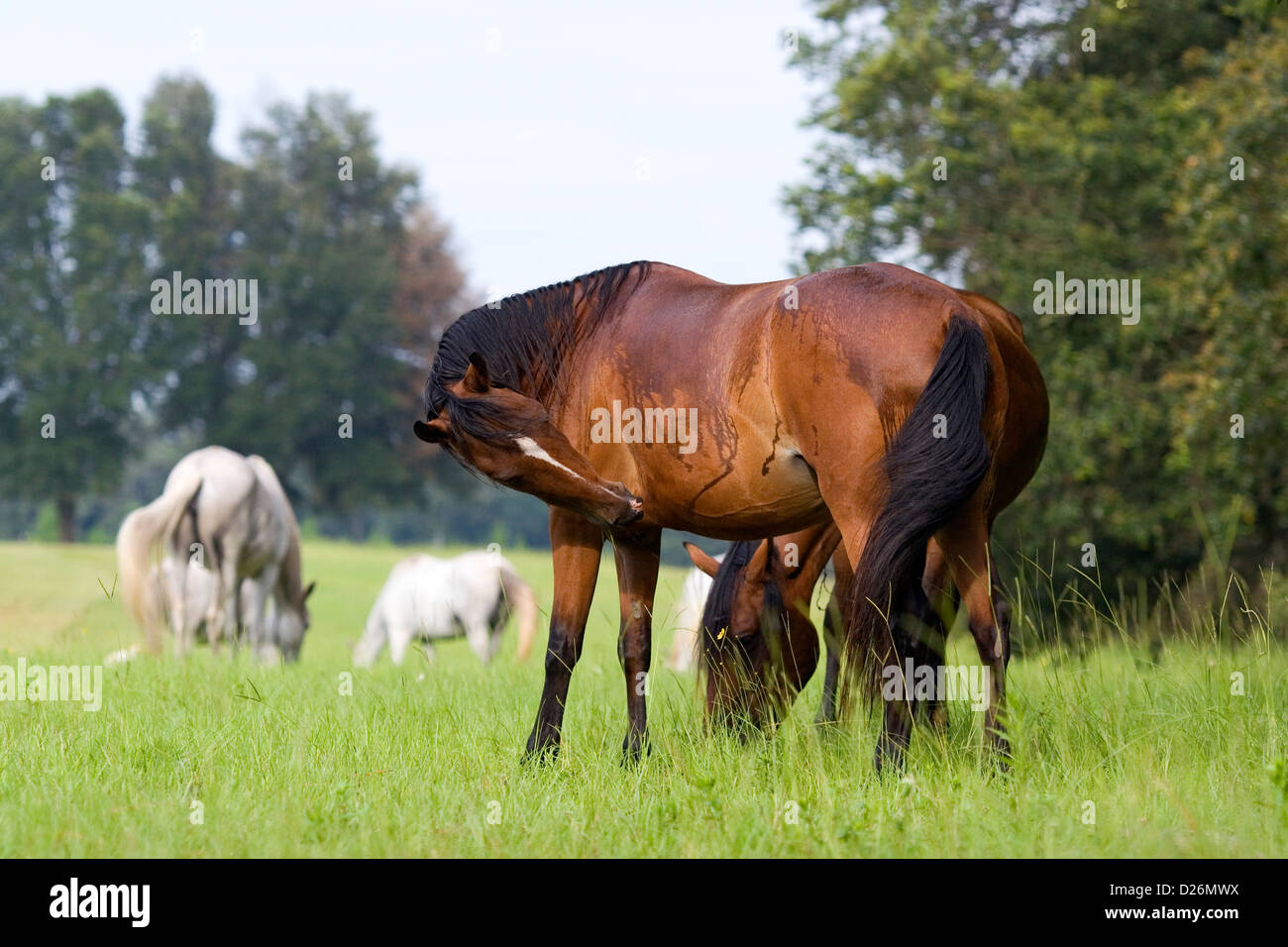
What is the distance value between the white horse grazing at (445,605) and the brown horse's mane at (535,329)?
9.84m

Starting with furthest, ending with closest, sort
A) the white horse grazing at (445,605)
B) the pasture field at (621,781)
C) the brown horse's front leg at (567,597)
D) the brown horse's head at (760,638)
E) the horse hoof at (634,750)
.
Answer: the white horse grazing at (445,605) → the brown horse's head at (760,638) → the brown horse's front leg at (567,597) → the horse hoof at (634,750) → the pasture field at (621,781)

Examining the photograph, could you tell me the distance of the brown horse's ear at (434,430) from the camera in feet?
15.1

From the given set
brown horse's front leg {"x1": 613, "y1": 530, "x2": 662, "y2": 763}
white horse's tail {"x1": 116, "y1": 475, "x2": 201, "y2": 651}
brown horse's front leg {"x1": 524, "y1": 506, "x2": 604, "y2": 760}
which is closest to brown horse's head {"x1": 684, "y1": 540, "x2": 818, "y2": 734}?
brown horse's front leg {"x1": 613, "y1": 530, "x2": 662, "y2": 763}

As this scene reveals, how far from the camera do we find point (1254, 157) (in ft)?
39.4

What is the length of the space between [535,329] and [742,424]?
43.8 inches

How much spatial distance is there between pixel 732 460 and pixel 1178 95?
12.7 metres

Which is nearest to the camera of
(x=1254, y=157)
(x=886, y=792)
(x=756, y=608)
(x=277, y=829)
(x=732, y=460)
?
(x=277, y=829)

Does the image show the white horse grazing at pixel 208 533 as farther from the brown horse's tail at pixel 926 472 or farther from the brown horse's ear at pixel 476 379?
the brown horse's tail at pixel 926 472

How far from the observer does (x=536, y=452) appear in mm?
4652

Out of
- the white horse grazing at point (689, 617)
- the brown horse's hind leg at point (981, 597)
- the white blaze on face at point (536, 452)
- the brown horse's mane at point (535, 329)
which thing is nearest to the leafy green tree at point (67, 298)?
the white horse grazing at point (689, 617)

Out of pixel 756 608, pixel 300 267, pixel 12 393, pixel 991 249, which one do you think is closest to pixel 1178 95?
pixel 991 249

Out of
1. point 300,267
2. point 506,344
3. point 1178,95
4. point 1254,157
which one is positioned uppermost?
point 300,267

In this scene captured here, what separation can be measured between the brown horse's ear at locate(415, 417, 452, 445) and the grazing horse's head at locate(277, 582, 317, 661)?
981 cm
